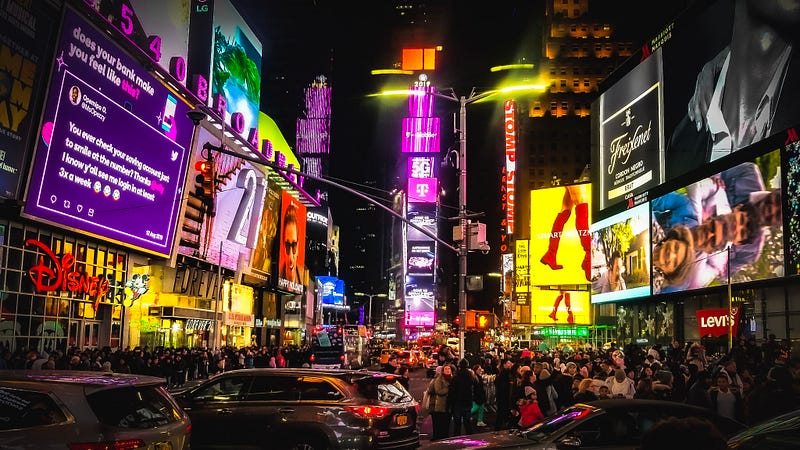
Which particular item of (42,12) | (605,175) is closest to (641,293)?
(605,175)

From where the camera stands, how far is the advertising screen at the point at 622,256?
4234 cm

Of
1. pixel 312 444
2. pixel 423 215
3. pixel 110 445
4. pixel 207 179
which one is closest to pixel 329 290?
pixel 423 215

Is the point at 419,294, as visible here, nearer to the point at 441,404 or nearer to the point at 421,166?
the point at 421,166

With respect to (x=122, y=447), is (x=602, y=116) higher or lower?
higher

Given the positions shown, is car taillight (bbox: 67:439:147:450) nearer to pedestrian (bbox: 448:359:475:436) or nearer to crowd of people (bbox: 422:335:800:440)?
crowd of people (bbox: 422:335:800:440)

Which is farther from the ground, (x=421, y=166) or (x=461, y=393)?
(x=421, y=166)

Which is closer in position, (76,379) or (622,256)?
(76,379)

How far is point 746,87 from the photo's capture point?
31.2 meters

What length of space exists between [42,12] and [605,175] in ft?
121

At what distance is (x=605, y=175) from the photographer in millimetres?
48750

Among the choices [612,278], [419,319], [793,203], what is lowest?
[419,319]

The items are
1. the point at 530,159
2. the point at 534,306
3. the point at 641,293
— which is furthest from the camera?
the point at 530,159

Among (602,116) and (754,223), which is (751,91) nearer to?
(754,223)

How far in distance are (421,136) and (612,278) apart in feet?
210
